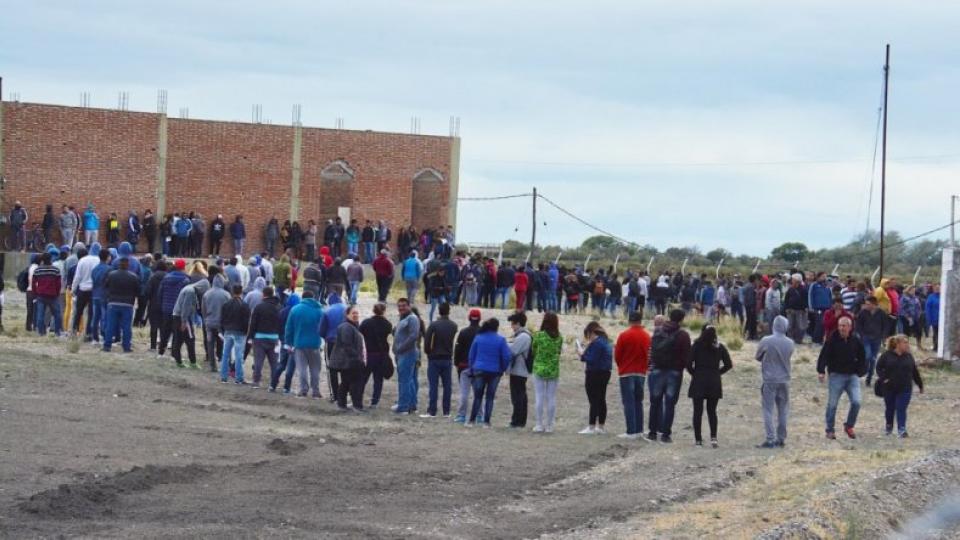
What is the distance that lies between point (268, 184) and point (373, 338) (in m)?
35.3

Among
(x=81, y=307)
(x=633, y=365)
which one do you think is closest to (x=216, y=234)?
(x=81, y=307)

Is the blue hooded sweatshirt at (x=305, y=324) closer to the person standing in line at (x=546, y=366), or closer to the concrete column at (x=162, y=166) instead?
the person standing in line at (x=546, y=366)

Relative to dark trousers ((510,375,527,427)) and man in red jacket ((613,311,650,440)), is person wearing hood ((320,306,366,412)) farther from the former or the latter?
man in red jacket ((613,311,650,440))

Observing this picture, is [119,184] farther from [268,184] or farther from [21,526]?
[21,526]

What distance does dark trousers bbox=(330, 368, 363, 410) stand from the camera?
23703 millimetres

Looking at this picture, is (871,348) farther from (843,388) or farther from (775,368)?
(775,368)

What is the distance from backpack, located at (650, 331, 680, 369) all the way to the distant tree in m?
80.8

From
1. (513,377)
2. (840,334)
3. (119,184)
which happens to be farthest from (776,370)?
(119,184)

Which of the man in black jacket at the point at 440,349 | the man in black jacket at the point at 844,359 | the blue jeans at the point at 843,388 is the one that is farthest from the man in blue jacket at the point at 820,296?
the man in black jacket at the point at 440,349

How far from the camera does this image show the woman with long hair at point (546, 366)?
890 inches

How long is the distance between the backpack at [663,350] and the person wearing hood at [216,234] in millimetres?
33010

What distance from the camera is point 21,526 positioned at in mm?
13359

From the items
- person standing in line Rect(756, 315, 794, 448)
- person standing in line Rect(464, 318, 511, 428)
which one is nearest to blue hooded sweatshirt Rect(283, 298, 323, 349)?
person standing in line Rect(464, 318, 511, 428)

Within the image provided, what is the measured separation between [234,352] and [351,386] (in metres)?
2.77
